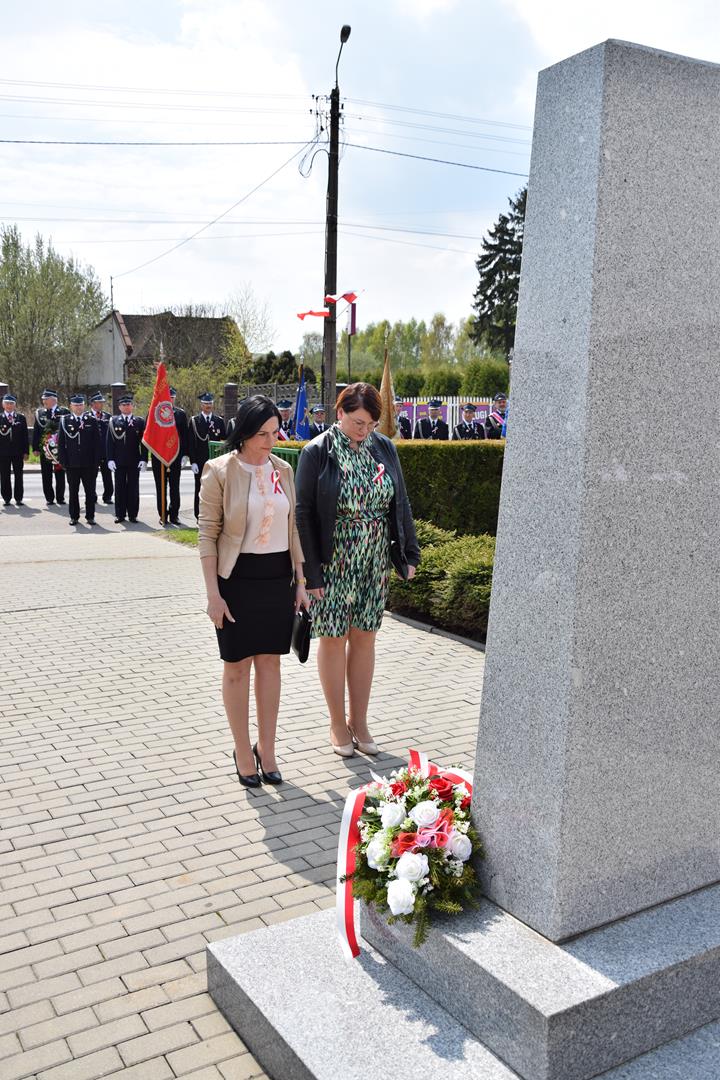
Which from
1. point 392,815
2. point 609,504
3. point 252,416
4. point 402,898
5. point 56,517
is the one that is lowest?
point 56,517

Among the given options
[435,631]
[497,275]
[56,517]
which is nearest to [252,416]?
[435,631]

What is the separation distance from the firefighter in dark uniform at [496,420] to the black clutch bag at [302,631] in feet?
52.5

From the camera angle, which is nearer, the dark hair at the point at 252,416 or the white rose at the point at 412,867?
the white rose at the point at 412,867

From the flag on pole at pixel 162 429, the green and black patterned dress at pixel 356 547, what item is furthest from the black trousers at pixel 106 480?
the green and black patterned dress at pixel 356 547

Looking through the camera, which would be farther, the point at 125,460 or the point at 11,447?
the point at 11,447

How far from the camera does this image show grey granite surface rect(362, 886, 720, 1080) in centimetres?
225

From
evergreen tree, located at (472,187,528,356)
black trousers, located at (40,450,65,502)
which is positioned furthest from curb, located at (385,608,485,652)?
evergreen tree, located at (472,187,528,356)

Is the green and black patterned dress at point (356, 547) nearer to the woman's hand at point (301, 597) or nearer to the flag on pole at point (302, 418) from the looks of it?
the woman's hand at point (301, 597)

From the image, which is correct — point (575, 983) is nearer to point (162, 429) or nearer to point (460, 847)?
point (460, 847)

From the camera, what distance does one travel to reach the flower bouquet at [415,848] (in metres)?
2.62

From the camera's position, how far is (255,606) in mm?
4324

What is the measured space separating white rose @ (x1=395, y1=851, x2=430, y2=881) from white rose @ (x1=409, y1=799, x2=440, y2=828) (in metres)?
0.10

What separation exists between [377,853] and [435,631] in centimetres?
501

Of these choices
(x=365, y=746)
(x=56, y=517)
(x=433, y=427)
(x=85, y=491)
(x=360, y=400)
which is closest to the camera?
(x=360, y=400)
